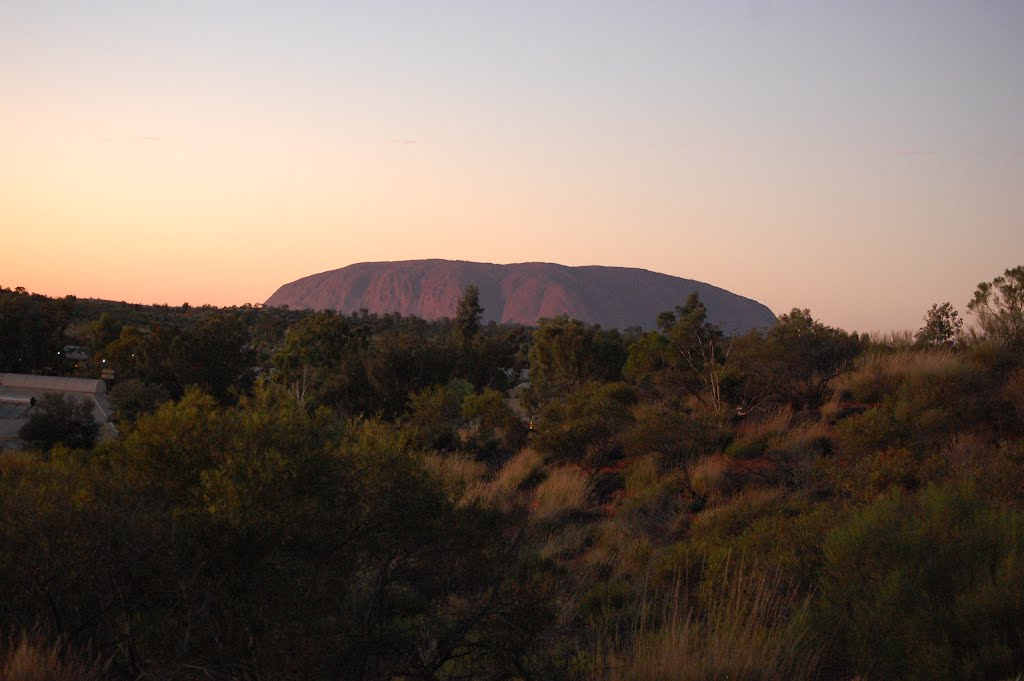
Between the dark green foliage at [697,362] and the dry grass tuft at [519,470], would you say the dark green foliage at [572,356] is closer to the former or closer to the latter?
the dark green foliage at [697,362]

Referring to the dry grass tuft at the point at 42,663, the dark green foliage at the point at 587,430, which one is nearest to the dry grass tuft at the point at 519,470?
the dark green foliage at the point at 587,430

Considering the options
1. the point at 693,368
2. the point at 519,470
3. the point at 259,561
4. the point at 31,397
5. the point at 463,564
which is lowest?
the point at 519,470

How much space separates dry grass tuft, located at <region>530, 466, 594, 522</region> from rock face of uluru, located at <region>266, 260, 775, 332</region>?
117144 mm

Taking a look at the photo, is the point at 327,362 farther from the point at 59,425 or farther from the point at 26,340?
the point at 26,340

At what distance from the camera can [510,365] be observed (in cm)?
4303

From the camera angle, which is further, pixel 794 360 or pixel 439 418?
pixel 439 418

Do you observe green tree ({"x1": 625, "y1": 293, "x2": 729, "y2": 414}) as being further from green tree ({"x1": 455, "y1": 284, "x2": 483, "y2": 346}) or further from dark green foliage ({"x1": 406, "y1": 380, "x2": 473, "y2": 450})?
green tree ({"x1": 455, "y1": 284, "x2": 483, "y2": 346})

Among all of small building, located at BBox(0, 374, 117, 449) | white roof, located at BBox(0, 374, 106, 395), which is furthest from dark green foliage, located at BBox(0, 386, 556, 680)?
white roof, located at BBox(0, 374, 106, 395)

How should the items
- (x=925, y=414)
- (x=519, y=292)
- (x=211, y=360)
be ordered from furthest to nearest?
(x=519, y=292) → (x=211, y=360) → (x=925, y=414)

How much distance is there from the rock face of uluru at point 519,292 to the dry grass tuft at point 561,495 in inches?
4612

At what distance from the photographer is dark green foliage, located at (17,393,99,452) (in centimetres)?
2223

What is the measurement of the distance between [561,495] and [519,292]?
450 ft

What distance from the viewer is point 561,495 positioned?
599 inches

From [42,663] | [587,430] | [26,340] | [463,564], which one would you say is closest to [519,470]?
[587,430]
